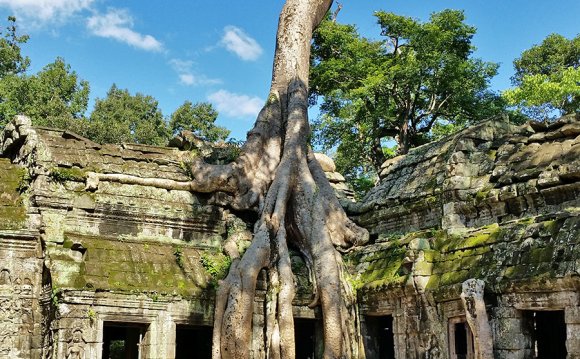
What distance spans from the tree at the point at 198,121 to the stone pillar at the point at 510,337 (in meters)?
23.4

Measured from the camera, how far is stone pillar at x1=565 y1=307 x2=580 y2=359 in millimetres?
7984

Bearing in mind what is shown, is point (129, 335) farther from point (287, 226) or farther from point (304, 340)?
point (304, 340)

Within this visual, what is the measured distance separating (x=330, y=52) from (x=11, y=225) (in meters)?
17.3

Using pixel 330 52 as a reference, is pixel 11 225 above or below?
below

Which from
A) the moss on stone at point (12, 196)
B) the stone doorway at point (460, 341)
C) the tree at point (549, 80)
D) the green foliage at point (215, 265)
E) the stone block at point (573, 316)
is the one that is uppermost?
the tree at point (549, 80)

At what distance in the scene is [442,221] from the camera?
11570mm

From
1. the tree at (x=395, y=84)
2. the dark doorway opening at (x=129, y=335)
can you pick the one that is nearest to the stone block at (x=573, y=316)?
the dark doorway opening at (x=129, y=335)

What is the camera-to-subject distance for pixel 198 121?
31750 millimetres

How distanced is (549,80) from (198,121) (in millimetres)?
14725

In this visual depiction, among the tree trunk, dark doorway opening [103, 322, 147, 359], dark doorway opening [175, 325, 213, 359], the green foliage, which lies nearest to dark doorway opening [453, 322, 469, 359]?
the tree trunk

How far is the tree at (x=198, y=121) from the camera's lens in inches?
1239

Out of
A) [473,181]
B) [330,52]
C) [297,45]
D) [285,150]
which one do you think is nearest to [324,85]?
[330,52]

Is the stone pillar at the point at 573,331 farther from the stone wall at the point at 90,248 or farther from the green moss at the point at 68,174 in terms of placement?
the green moss at the point at 68,174

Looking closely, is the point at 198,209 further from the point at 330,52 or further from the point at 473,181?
the point at 330,52
